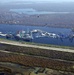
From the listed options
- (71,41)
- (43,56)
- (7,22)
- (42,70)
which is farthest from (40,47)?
(7,22)

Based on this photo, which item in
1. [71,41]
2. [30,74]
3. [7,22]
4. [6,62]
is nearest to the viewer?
[30,74]

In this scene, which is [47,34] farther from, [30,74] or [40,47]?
[30,74]

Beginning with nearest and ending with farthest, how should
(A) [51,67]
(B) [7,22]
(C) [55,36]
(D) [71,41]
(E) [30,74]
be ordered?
1. (E) [30,74]
2. (A) [51,67]
3. (D) [71,41]
4. (C) [55,36]
5. (B) [7,22]

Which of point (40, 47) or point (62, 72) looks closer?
point (62, 72)

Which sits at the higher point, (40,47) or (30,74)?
(40,47)

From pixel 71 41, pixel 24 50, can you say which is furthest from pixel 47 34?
pixel 24 50

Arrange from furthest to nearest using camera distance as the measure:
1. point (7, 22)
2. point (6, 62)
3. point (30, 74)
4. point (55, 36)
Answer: point (7, 22) < point (55, 36) < point (6, 62) < point (30, 74)

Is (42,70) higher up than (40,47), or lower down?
lower down

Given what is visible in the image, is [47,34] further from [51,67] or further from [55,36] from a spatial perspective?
[51,67]

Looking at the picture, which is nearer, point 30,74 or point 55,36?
point 30,74

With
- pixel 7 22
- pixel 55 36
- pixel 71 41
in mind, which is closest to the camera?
pixel 71 41
